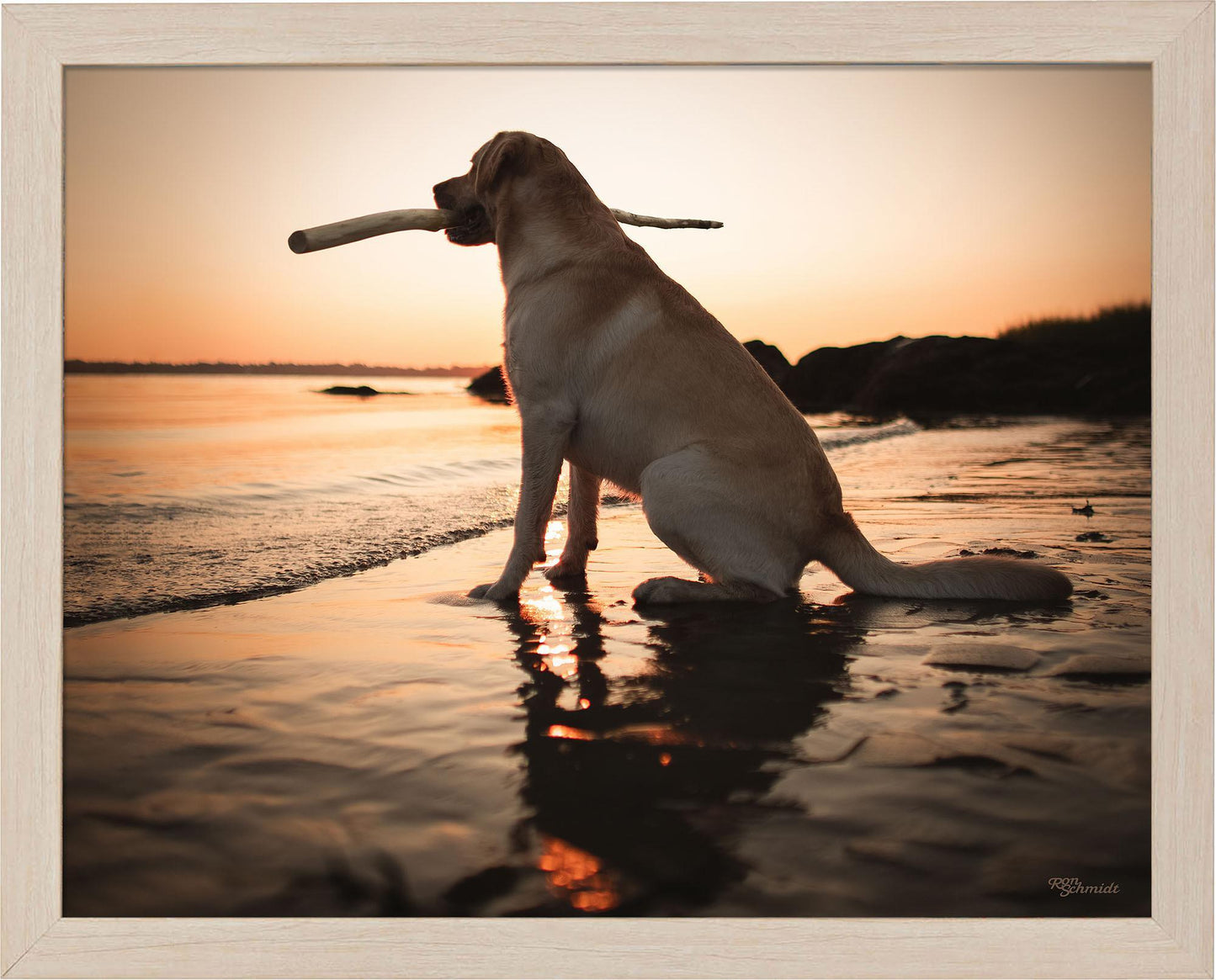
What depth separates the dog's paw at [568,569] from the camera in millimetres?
4129

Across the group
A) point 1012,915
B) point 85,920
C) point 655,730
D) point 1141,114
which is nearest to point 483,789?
point 655,730

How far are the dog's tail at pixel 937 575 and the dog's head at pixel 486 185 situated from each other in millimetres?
1995

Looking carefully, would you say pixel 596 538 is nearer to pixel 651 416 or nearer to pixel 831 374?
pixel 651 416

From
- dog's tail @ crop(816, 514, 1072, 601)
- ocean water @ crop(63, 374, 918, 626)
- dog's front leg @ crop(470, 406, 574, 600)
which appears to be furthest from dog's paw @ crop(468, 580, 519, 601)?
dog's tail @ crop(816, 514, 1072, 601)

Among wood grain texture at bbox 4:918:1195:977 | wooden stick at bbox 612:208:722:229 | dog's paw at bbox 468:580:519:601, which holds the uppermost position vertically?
wooden stick at bbox 612:208:722:229

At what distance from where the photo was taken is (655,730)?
6.91 ft

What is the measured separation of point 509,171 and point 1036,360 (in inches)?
138

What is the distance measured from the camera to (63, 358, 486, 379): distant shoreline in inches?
128

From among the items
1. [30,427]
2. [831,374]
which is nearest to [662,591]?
[30,427]

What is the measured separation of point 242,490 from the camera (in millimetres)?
5719

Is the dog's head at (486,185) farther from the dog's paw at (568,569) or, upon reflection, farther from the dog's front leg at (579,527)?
the dog's paw at (568,569)

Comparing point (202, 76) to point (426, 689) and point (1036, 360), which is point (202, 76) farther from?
point (1036, 360)
